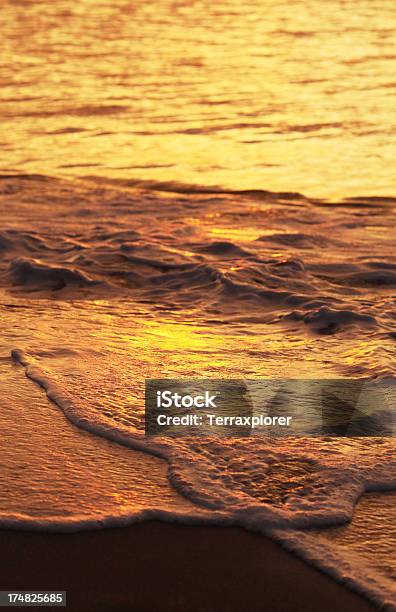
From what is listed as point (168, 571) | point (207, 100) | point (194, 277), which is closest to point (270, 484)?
point (168, 571)

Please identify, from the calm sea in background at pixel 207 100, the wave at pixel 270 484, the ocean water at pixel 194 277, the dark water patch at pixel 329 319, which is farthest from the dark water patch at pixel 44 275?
the calm sea in background at pixel 207 100

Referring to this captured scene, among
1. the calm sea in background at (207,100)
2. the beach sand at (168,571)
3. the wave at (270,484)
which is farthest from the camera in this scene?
the calm sea in background at (207,100)

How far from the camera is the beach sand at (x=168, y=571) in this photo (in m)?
3.23

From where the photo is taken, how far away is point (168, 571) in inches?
134

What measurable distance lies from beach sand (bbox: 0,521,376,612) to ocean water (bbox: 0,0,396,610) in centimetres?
7

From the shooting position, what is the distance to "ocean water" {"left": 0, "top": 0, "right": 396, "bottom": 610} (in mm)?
3867

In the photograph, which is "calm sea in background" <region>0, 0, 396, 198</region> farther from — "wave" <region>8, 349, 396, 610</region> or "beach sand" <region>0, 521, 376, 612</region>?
"beach sand" <region>0, 521, 376, 612</region>

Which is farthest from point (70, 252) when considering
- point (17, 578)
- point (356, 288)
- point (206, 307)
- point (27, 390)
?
point (17, 578)

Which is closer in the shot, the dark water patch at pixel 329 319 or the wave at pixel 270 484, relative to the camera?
the wave at pixel 270 484

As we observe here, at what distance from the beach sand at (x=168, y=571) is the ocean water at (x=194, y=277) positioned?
0.07 m

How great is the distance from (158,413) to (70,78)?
497 inches

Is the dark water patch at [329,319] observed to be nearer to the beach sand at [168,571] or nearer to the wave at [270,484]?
the wave at [270,484]

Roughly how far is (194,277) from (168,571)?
4001 mm

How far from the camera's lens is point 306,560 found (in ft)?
11.4
